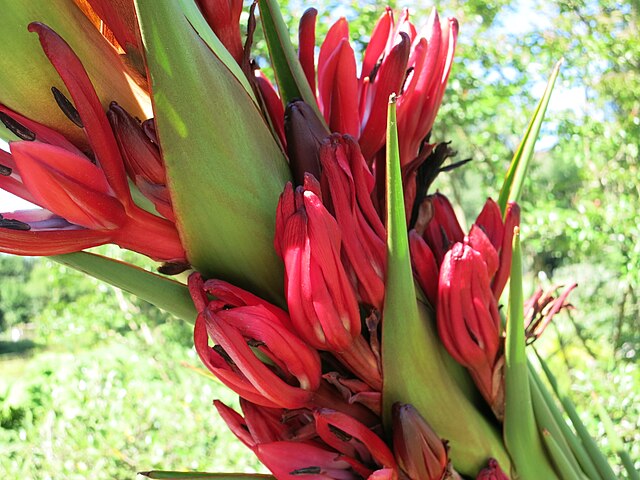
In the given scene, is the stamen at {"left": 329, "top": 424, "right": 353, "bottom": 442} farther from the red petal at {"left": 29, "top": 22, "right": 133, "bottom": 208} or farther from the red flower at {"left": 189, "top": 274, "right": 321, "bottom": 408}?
the red petal at {"left": 29, "top": 22, "right": 133, "bottom": 208}

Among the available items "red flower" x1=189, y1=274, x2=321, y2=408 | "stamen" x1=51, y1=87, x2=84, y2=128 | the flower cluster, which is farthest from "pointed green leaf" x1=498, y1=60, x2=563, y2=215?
"stamen" x1=51, y1=87, x2=84, y2=128

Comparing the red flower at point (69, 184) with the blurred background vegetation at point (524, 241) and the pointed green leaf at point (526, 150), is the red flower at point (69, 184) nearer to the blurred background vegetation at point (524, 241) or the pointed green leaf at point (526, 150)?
the pointed green leaf at point (526, 150)

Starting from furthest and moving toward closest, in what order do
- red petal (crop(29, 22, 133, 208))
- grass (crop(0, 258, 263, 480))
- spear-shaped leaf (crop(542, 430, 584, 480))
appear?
grass (crop(0, 258, 263, 480)), spear-shaped leaf (crop(542, 430, 584, 480)), red petal (crop(29, 22, 133, 208))

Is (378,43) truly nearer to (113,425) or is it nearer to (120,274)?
(120,274)

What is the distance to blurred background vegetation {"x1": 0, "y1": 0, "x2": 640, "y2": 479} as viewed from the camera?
216cm

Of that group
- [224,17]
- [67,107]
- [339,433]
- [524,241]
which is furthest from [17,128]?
[524,241]

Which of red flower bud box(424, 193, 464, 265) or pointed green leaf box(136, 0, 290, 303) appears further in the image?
red flower bud box(424, 193, 464, 265)

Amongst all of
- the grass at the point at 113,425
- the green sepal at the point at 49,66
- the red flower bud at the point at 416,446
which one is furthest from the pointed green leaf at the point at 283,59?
the grass at the point at 113,425

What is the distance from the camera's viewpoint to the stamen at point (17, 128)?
1.36 ft

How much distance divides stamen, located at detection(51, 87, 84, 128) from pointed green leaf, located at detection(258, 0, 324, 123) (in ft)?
0.57

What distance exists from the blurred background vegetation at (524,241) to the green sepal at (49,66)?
1594mm

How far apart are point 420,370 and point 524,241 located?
2.74 metres

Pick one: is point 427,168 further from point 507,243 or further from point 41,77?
point 41,77

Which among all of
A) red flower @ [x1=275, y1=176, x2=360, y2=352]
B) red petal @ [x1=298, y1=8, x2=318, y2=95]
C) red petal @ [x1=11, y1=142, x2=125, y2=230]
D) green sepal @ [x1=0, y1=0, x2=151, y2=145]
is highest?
red petal @ [x1=298, y1=8, x2=318, y2=95]
